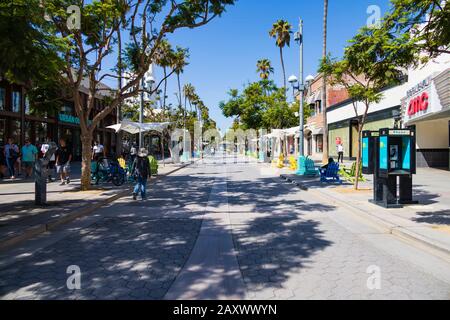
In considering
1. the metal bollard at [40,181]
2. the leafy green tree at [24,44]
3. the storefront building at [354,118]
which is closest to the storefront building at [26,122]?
the metal bollard at [40,181]

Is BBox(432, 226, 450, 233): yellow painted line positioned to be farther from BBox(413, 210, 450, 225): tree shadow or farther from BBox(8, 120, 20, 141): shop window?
BBox(8, 120, 20, 141): shop window

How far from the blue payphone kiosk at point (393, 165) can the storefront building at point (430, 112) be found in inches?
305

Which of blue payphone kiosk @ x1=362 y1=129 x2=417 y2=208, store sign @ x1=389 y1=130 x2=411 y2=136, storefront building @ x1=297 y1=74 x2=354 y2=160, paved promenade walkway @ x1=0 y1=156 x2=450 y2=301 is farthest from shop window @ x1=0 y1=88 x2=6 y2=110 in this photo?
storefront building @ x1=297 y1=74 x2=354 y2=160

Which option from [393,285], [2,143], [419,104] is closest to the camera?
[393,285]

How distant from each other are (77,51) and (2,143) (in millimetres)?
13458

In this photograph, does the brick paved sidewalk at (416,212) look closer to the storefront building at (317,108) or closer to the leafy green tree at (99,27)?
the leafy green tree at (99,27)

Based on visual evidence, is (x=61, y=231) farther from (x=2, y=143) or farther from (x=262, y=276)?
(x=2, y=143)

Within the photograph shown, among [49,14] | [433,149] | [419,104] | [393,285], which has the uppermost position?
[49,14]

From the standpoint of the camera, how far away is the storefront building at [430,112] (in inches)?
673

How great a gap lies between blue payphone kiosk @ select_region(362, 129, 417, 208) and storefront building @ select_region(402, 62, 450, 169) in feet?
25.4

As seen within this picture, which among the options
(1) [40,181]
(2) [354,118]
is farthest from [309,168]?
(2) [354,118]

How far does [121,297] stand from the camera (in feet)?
13.3

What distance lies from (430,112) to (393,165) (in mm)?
9793

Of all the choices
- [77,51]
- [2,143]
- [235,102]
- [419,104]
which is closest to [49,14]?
[77,51]
